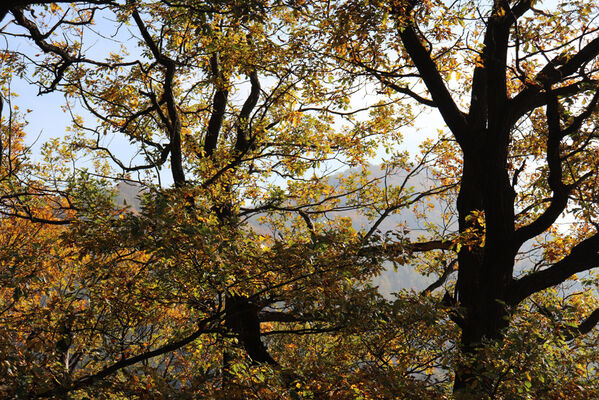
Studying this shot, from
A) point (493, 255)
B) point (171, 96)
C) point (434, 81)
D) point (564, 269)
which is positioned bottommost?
point (564, 269)

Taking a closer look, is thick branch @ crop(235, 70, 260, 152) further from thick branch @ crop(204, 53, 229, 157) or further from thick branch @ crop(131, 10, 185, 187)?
thick branch @ crop(131, 10, 185, 187)

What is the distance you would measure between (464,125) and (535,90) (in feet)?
3.97

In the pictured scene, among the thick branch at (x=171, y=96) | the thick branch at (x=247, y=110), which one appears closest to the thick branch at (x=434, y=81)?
the thick branch at (x=171, y=96)

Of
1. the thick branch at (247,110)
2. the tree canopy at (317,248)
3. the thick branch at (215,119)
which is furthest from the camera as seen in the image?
the thick branch at (247,110)

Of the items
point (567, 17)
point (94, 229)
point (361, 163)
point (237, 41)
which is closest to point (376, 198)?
point (361, 163)

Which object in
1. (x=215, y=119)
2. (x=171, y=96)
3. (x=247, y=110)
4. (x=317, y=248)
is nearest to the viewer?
(x=317, y=248)

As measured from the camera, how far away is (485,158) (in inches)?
253

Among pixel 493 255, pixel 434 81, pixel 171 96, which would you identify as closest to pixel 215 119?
pixel 171 96

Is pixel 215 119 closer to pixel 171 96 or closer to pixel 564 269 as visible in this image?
pixel 171 96

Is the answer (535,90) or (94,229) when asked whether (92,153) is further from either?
(535,90)

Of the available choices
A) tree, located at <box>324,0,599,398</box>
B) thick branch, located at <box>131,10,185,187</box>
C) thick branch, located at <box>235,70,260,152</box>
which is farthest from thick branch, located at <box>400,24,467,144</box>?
thick branch, located at <box>235,70,260,152</box>

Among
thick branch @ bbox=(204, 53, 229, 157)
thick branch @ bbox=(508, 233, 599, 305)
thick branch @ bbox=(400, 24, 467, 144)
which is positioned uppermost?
thick branch @ bbox=(204, 53, 229, 157)

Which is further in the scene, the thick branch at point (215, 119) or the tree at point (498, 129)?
the thick branch at point (215, 119)

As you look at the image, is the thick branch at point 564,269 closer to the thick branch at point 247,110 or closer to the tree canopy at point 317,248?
the tree canopy at point 317,248
